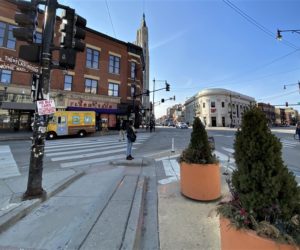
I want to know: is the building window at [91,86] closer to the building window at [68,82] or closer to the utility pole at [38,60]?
the building window at [68,82]

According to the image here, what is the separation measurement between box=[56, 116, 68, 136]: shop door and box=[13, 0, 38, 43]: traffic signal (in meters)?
15.3

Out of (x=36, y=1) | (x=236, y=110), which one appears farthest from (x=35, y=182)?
(x=236, y=110)

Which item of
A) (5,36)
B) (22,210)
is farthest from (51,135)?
(22,210)

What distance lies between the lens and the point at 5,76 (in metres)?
20.9

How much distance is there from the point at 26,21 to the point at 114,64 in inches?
1052

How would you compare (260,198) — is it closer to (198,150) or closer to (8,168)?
(198,150)

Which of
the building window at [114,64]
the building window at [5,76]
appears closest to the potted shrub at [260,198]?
the building window at [5,76]

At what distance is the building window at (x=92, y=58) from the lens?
2727cm

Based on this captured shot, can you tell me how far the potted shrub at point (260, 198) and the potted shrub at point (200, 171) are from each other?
1.87 meters

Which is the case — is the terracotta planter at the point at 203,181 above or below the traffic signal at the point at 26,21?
below

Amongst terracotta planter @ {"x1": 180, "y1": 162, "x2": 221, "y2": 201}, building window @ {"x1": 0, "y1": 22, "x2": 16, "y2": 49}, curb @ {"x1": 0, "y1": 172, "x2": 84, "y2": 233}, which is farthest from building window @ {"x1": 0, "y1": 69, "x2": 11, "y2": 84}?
terracotta planter @ {"x1": 180, "y1": 162, "x2": 221, "y2": 201}

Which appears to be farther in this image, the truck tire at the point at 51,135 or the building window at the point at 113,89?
the building window at the point at 113,89

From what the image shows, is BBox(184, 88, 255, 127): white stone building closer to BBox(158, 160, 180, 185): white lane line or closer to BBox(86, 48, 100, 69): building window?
Answer: BBox(86, 48, 100, 69): building window

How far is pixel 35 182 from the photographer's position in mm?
4316
